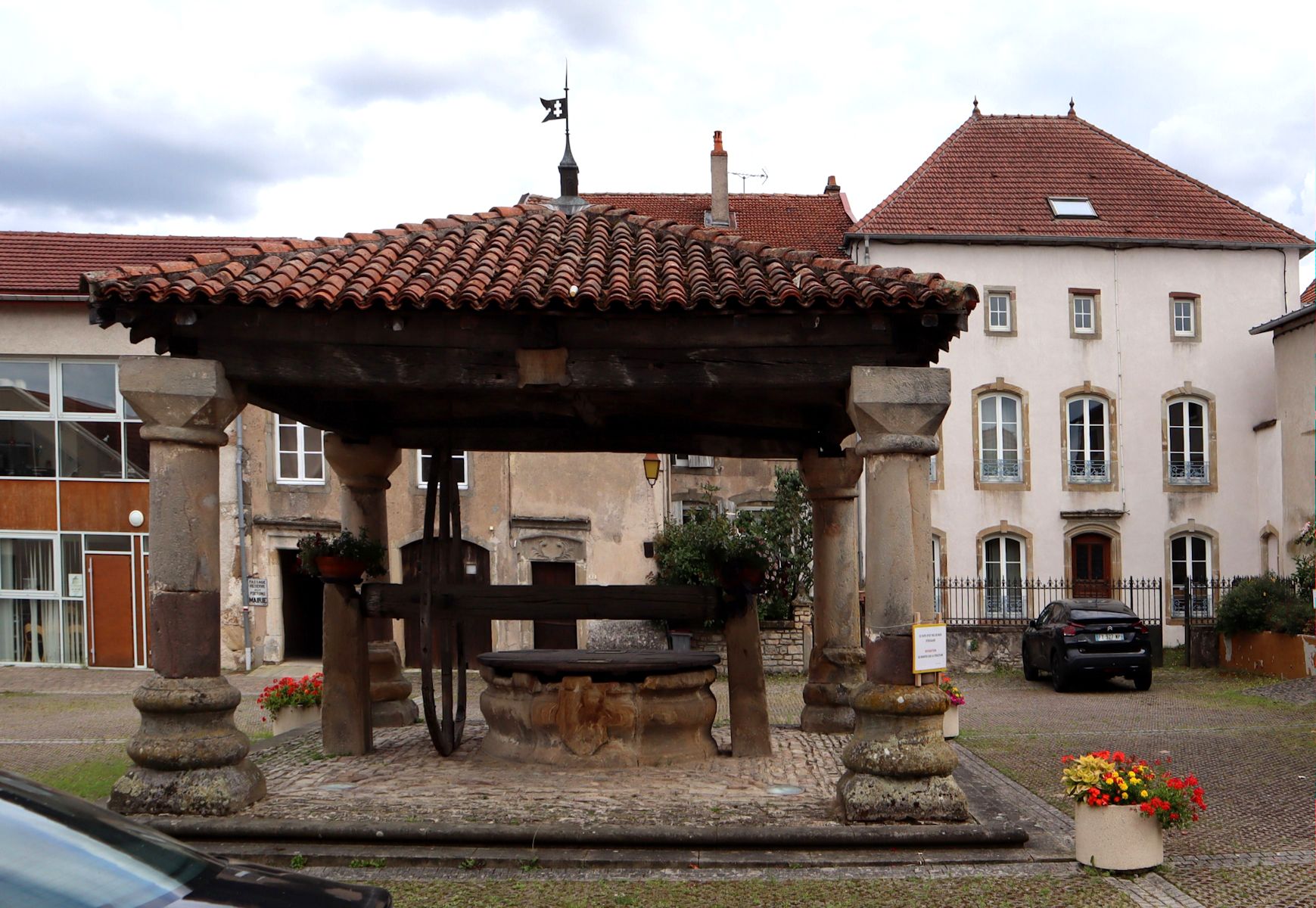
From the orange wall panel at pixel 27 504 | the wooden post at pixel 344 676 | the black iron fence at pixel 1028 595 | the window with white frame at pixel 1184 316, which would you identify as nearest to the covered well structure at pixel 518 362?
the wooden post at pixel 344 676

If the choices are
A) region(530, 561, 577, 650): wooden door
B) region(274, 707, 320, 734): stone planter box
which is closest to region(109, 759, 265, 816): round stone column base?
region(274, 707, 320, 734): stone planter box

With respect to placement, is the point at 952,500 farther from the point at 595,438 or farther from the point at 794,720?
the point at 595,438

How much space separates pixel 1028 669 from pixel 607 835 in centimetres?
1447

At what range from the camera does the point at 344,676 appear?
1055 cm

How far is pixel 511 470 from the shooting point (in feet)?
76.8

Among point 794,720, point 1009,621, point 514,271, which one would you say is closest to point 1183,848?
point 514,271

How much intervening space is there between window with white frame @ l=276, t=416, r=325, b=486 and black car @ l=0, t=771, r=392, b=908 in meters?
20.3

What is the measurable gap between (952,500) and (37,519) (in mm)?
17755

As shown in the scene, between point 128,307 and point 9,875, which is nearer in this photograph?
point 9,875

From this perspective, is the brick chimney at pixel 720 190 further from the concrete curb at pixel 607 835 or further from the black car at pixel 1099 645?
the concrete curb at pixel 607 835

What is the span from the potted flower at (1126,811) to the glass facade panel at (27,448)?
2047cm

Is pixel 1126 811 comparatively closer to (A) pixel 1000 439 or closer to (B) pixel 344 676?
(B) pixel 344 676

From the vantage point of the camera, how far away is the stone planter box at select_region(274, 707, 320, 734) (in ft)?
41.9

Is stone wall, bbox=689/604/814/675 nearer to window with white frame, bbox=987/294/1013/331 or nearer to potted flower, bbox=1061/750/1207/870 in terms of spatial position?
window with white frame, bbox=987/294/1013/331
